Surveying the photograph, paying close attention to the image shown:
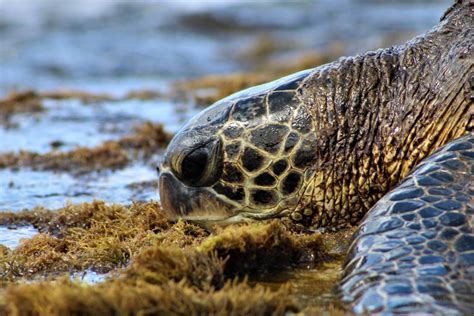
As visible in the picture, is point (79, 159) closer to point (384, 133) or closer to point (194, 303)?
point (384, 133)

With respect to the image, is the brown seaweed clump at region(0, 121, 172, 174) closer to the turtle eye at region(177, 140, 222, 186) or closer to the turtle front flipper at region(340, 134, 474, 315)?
the turtle eye at region(177, 140, 222, 186)

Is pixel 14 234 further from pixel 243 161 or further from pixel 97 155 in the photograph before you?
pixel 97 155

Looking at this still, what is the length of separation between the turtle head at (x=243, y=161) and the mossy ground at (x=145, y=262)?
Answer: 182mm

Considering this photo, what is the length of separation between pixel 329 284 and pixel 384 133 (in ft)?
3.97

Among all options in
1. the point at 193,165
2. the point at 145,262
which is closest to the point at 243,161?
the point at 193,165

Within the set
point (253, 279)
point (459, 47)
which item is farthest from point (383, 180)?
point (253, 279)

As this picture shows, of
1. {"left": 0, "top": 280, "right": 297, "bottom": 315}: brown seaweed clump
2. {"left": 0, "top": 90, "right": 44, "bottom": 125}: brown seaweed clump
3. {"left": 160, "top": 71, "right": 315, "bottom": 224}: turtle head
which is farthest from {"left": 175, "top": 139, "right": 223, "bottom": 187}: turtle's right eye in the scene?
{"left": 0, "top": 90, "right": 44, "bottom": 125}: brown seaweed clump

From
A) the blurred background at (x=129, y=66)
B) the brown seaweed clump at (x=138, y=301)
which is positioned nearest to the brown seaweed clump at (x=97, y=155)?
the blurred background at (x=129, y=66)

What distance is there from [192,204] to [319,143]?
0.77 meters

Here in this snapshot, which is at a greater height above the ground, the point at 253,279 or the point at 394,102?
the point at 394,102

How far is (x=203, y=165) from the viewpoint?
4.50 m

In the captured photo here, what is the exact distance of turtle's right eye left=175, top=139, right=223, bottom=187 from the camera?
4477 mm

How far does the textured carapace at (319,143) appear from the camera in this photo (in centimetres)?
439

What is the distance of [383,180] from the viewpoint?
4.45 m
